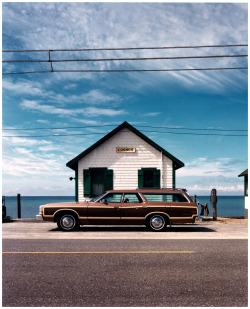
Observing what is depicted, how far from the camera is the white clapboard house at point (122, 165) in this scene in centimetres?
1867

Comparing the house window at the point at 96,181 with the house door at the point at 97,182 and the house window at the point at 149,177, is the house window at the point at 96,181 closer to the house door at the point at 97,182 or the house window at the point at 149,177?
the house door at the point at 97,182

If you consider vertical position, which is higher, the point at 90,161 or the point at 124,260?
the point at 90,161

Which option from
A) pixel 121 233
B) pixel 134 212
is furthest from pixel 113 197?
pixel 121 233

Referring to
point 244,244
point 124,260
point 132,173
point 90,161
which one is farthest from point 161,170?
point 124,260

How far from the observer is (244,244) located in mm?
8773

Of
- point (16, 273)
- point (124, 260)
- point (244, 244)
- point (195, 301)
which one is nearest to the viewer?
point (195, 301)

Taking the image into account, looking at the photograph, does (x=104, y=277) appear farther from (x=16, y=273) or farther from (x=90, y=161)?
(x=90, y=161)

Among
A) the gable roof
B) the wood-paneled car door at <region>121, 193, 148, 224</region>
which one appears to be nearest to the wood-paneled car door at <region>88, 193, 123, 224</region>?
the wood-paneled car door at <region>121, 193, 148, 224</region>

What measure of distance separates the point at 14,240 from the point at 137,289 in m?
5.95

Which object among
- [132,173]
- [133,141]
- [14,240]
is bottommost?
[14,240]

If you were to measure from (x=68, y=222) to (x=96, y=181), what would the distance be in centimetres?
720

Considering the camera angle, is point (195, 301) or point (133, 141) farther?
point (133, 141)

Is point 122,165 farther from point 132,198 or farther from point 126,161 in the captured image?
point 132,198

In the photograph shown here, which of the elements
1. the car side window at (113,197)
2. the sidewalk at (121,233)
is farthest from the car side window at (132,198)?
the sidewalk at (121,233)
